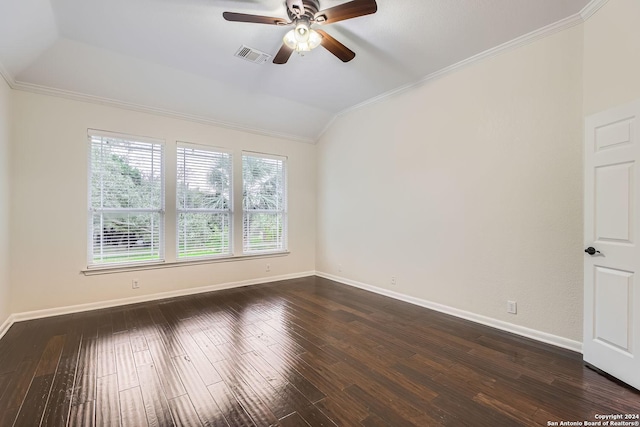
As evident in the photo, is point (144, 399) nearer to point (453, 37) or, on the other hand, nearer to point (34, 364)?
point (34, 364)

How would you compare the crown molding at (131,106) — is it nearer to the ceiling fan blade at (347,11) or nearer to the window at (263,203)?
the window at (263,203)

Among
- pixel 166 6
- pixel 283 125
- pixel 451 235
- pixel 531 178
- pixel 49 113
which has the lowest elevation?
pixel 451 235

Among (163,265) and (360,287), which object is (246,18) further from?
(360,287)

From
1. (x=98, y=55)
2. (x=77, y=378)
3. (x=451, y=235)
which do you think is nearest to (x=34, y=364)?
(x=77, y=378)

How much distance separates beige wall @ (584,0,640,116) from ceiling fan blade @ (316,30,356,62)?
210cm

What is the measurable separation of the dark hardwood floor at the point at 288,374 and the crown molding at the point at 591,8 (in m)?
3.03

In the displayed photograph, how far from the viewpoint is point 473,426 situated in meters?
1.65

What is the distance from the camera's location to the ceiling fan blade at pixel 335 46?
8.21 feet

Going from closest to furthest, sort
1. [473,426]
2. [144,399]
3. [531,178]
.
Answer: [473,426] → [144,399] → [531,178]

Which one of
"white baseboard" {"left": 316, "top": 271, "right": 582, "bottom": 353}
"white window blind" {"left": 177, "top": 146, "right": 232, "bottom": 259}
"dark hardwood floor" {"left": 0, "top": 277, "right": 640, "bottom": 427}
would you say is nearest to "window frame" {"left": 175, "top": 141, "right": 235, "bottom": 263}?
"white window blind" {"left": 177, "top": 146, "right": 232, "bottom": 259}

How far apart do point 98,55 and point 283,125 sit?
2710 millimetres

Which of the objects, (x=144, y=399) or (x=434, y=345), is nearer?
(x=144, y=399)

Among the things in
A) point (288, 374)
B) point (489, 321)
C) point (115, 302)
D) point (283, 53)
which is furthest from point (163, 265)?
point (489, 321)

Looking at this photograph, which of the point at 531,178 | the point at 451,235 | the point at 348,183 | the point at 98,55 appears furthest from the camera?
the point at 348,183
